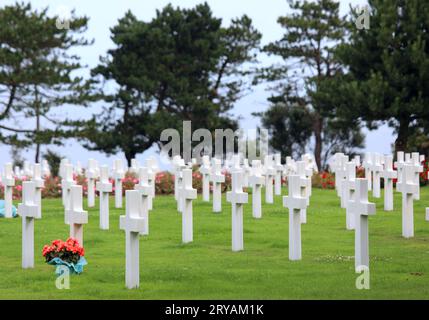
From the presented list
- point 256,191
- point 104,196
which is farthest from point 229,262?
point 256,191

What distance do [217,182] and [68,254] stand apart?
8381 mm

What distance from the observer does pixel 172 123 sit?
4425 centimetres

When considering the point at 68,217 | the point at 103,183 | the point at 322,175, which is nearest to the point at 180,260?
the point at 68,217

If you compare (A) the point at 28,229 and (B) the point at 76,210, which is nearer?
(B) the point at 76,210

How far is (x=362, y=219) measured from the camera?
11.3m

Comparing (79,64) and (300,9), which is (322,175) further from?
(300,9)

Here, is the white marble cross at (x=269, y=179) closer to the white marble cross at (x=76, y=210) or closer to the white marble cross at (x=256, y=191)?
the white marble cross at (x=256, y=191)

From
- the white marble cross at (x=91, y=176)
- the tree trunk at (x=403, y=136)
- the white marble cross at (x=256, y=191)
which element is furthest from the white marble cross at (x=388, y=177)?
the tree trunk at (x=403, y=136)

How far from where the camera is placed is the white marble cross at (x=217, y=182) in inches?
770

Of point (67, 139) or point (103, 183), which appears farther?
point (67, 139)

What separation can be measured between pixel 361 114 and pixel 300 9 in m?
11.7

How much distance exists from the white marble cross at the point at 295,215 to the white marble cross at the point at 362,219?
1424mm

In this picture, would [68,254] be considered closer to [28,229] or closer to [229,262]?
[28,229]

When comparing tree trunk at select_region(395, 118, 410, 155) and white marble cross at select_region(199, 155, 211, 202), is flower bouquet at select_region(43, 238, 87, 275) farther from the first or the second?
tree trunk at select_region(395, 118, 410, 155)
